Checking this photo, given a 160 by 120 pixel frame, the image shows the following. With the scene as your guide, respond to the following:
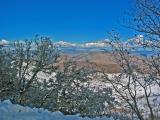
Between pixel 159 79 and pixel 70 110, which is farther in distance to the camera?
pixel 70 110

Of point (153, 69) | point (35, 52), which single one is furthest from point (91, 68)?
point (153, 69)

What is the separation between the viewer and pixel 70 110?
2489 centimetres

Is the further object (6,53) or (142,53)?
(6,53)

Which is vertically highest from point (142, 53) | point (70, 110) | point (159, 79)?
point (142, 53)

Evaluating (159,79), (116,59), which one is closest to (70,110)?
(116,59)

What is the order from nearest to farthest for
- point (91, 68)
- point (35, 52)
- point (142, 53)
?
point (142, 53)
point (35, 52)
point (91, 68)

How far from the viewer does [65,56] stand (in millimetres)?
26219

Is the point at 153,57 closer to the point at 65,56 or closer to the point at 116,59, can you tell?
the point at 116,59

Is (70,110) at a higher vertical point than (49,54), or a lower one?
lower

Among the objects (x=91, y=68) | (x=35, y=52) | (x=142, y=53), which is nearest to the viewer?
(x=142, y=53)

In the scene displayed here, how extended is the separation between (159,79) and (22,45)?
32.2 feet

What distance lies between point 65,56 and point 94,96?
134 inches

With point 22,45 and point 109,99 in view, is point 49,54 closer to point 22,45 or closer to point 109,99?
point 22,45

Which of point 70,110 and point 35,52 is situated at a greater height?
point 35,52
